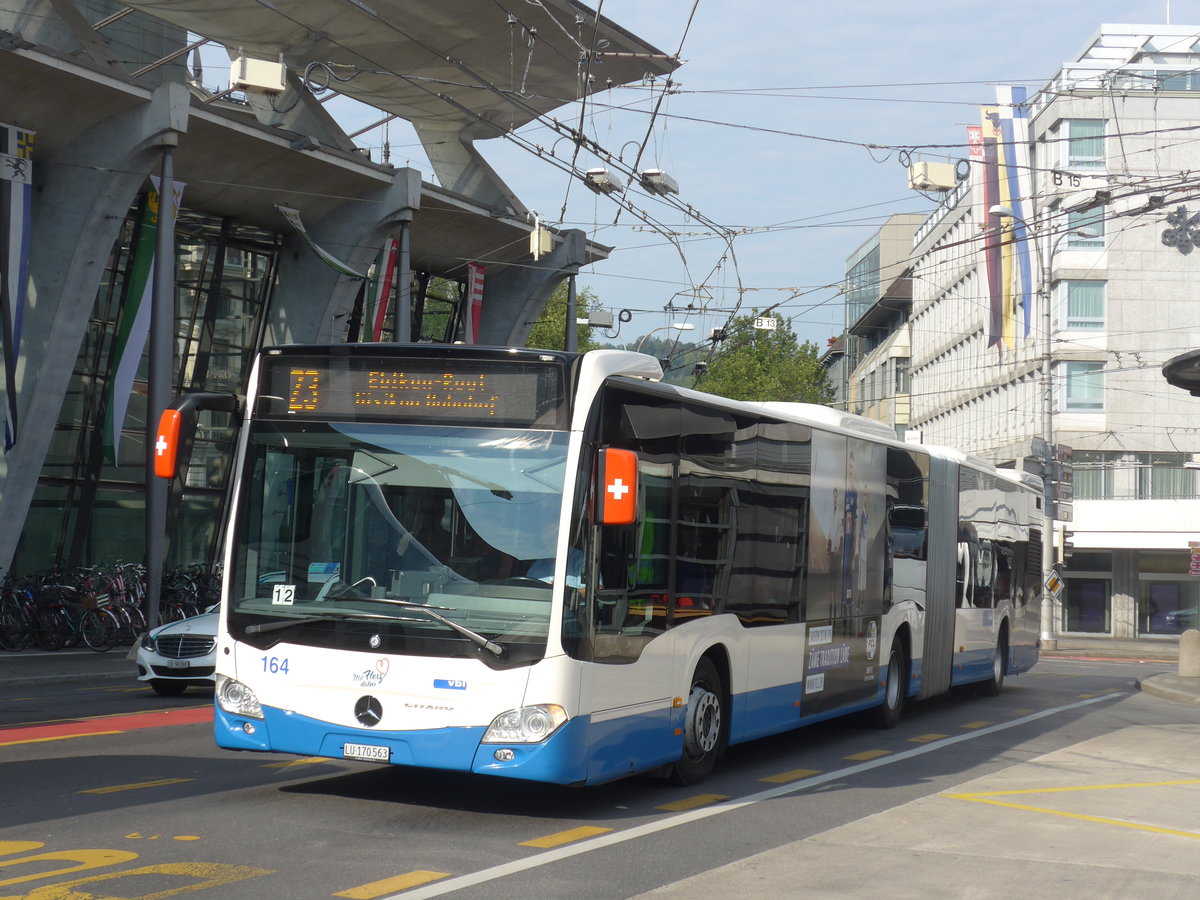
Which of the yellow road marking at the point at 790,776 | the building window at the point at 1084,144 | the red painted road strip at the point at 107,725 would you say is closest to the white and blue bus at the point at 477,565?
the yellow road marking at the point at 790,776

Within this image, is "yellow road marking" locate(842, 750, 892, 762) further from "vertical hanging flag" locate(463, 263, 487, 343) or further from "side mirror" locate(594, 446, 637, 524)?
"vertical hanging flag" locate(463, 263, 487, 343)

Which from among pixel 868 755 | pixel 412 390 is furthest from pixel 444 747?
pixel 868 755

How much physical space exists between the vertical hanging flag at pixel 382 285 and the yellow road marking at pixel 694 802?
83.2 feet

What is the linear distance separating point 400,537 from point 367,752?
1.25 m

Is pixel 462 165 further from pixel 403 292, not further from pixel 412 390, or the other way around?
pixel 412 390

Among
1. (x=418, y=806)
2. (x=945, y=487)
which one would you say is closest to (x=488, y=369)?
(x=418, y=806)

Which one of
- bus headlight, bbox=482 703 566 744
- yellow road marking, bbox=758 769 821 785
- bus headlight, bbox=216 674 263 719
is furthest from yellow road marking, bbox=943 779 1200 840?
bus headlight, bbox=216 674 263 719

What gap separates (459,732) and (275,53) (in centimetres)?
2504

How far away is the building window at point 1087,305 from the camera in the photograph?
49.0 meters

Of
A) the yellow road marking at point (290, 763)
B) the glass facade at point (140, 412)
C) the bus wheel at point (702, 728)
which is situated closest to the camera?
the bus wheel at point (702, 728)

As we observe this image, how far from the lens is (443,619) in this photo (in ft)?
28.0

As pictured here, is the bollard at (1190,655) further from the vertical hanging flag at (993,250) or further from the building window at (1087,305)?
the building window at (1087,305)

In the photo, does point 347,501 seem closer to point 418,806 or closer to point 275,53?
point 418,806

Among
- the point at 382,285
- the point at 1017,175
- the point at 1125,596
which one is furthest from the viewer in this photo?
the point at 1125,596
